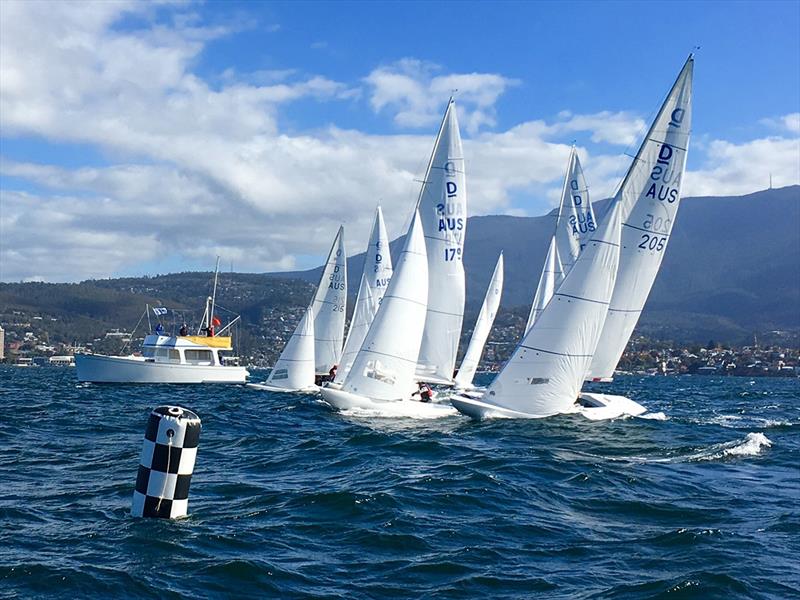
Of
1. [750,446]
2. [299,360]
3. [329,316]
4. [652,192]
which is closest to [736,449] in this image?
[750,446]

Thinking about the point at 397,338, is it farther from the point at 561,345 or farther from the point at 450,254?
the point at 450,254

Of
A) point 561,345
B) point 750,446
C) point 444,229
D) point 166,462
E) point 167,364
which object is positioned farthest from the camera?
point 167,364

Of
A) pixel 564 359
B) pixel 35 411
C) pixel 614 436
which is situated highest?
pixel 564 359

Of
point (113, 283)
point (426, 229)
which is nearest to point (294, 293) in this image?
point (113, 283)

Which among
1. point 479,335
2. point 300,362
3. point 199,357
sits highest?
point 479,335

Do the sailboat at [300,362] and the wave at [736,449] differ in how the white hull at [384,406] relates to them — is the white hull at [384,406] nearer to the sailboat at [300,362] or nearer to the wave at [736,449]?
the wave at [736,449]

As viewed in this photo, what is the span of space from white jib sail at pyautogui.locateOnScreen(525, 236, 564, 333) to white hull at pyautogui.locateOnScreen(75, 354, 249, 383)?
2136 centimetres

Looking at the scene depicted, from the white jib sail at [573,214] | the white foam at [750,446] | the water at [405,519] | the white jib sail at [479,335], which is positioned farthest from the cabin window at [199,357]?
the white foam at [750,446]

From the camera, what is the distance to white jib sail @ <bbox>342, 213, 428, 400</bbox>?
22500 millimetres

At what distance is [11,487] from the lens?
10.9 m

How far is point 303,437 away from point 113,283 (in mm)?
184197

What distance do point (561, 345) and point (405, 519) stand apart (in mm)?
12502

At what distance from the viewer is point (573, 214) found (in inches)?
1364

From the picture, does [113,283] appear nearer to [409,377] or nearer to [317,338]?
[317,338]
